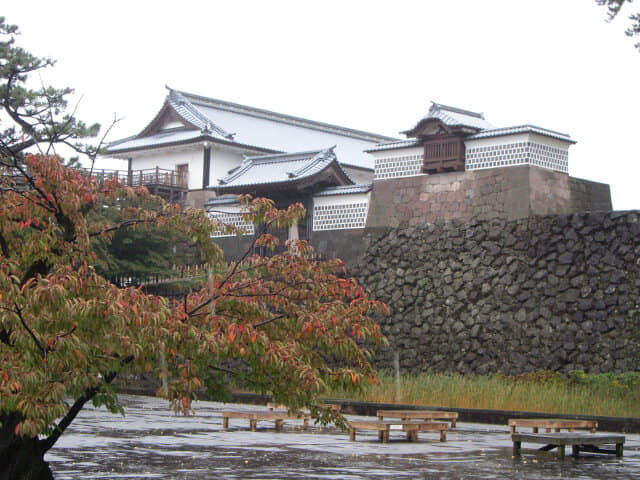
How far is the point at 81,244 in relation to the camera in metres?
9.02

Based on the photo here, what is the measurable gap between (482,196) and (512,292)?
9.41ft

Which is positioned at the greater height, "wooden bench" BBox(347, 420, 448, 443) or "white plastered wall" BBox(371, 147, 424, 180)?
"white plastered wall" BBox(371, 147, 424, 180)

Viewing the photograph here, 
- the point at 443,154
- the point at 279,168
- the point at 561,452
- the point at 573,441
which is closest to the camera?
the point at 573,441

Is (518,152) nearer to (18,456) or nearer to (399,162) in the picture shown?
(399,162)

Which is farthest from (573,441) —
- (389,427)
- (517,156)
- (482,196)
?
(482,196)

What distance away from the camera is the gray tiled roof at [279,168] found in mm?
Answer: 31219

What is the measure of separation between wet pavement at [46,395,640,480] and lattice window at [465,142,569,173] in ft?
31.1

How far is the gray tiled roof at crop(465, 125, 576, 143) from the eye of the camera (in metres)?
25.3

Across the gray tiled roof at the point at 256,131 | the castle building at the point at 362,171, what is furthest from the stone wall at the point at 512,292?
the gray tiled roof at the point at 256,131

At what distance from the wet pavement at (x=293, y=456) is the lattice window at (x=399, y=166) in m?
11.4

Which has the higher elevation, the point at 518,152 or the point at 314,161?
the point at 314,161

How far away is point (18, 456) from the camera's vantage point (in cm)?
884

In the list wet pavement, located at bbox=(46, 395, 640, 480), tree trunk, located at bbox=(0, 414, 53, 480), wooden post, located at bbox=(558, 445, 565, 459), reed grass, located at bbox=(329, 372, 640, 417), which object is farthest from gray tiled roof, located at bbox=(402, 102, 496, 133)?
tree trunk, located at bbox=(0, 414, 53, 480)

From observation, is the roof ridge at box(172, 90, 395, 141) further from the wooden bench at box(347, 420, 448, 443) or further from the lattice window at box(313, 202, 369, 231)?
the wooden bench at box(347, 420, 448, 443)
